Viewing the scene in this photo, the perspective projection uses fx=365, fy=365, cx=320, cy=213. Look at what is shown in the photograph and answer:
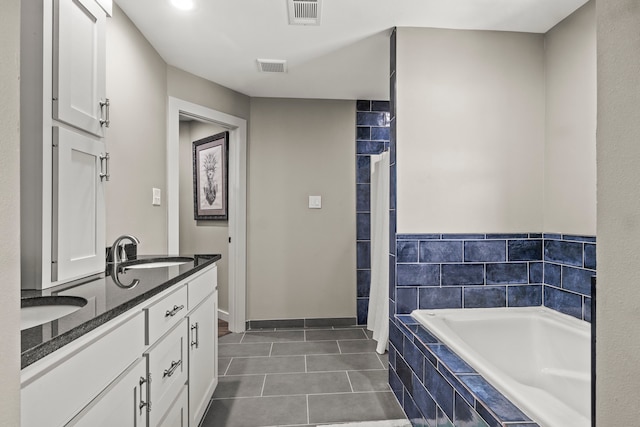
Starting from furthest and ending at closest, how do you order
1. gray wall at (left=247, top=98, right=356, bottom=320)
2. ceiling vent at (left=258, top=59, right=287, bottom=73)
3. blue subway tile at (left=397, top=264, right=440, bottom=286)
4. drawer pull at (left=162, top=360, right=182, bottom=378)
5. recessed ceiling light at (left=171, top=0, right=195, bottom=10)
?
gray wall at (left=247, top=98, right=356, bottom=320)
ceiling vent at (left=258, top=59, right=287, bottom=73)
blue subway tile at (left=397, top=264, right=440, bottom=286)
recessed ceiling light at (left=171, top=0, right=195, bottom=10)
drawer pull at (left=162, top=360, right=182, bottom=378)

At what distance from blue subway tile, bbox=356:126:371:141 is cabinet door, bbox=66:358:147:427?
294 centimetres

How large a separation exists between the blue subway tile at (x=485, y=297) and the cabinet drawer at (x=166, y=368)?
1676 millimetres

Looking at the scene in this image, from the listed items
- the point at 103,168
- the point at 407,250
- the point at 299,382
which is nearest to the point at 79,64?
the point at 103,168

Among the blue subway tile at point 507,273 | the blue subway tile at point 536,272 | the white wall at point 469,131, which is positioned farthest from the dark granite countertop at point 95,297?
the blue subway tile at point 536,272

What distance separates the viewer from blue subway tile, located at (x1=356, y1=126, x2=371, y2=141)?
3.68 m

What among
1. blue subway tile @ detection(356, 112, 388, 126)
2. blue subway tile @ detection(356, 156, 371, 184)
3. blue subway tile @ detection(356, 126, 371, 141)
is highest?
blue subway tile @ detection(356, 112, 388, 126)

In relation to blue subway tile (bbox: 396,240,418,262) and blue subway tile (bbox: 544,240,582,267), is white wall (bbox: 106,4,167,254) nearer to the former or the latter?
blue subway tile (bbox: 396,240,418,262)

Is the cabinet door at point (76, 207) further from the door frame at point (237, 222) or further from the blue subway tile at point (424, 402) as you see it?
the door frame at point (237, 222)

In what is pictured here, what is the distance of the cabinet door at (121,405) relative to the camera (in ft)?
2.94

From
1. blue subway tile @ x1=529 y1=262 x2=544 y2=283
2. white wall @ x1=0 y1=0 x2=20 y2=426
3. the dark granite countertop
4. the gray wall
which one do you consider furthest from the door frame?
white wall @ x1=0 y1=0 x2=20 y2=426

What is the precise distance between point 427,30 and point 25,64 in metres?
2.09

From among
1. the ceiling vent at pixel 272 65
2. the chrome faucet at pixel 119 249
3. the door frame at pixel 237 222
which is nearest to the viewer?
the chrome faucet at pixel 119 249

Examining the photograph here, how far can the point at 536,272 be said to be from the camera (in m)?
2.35

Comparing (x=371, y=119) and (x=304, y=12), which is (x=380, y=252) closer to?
(x=371, y=119)
